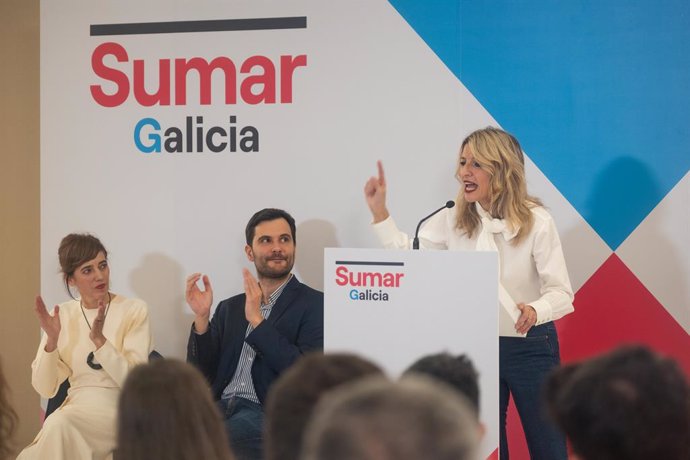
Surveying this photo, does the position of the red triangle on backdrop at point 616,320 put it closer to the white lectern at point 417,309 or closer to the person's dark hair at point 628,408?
the white lectern at point 417,309

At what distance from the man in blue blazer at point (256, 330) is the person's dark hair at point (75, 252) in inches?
21.2

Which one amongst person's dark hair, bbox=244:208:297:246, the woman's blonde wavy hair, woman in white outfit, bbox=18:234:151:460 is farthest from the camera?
person's dark hair, bbox=244:208:297:246

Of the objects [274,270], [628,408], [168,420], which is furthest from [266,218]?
[628,408]

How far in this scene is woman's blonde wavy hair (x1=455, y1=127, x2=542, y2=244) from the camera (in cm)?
434

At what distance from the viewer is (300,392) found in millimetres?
1577

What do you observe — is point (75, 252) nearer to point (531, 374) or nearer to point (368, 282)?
point (368, 282)

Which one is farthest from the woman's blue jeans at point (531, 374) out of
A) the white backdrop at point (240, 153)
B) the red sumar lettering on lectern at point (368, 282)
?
the white backdrop at point (240, 153)

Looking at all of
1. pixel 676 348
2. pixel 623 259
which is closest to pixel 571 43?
pixel 623 259

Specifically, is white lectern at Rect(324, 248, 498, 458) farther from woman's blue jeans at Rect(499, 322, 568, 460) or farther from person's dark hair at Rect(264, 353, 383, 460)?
person's dark hair at Rect(264, 353, 383, 460)

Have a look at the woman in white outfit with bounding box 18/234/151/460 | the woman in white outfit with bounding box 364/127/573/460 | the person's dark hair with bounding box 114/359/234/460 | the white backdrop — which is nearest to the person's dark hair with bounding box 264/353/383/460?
the person's dark hair with bounding box 114/359/234/460

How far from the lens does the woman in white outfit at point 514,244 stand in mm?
4219

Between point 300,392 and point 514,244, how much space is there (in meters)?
2.88

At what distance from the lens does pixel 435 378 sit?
2213 millimetres

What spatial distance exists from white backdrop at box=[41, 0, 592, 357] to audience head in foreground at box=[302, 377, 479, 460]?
4214 mm
